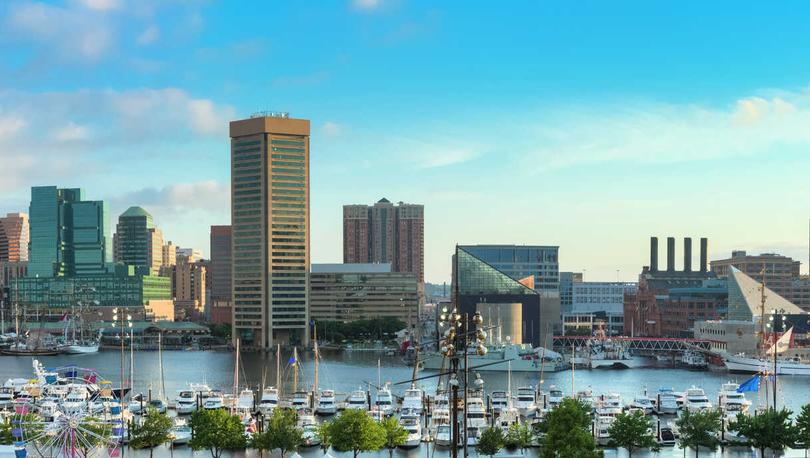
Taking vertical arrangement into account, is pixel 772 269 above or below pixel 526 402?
above

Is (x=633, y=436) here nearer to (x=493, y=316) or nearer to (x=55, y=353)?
(x=493, y=316)

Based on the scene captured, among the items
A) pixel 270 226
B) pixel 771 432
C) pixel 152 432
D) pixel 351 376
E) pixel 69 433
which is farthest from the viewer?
pixel 270 226

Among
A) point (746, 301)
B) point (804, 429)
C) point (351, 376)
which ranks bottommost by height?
point (351, 376)

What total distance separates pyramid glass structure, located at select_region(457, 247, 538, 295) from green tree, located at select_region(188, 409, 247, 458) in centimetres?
7253

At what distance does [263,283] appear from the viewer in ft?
518

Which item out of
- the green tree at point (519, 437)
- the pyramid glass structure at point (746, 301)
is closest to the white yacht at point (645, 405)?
the green tree at point (519, 437)

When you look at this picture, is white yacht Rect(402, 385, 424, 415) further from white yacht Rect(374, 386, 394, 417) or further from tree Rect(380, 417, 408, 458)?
tree Rect(380, 417, 408, 458)

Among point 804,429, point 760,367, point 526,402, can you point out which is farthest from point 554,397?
point 760,367

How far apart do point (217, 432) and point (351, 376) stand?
2078 inches

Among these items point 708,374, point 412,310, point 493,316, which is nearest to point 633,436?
point 708,374

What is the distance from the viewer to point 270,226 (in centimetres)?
15875

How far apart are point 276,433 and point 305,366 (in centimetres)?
6855

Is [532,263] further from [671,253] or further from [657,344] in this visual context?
[657,344]

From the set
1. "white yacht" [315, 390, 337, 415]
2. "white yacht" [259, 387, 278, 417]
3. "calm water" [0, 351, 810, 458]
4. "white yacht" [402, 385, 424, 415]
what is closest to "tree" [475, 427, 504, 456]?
"white yacht" [402, 385, 424, 415]
